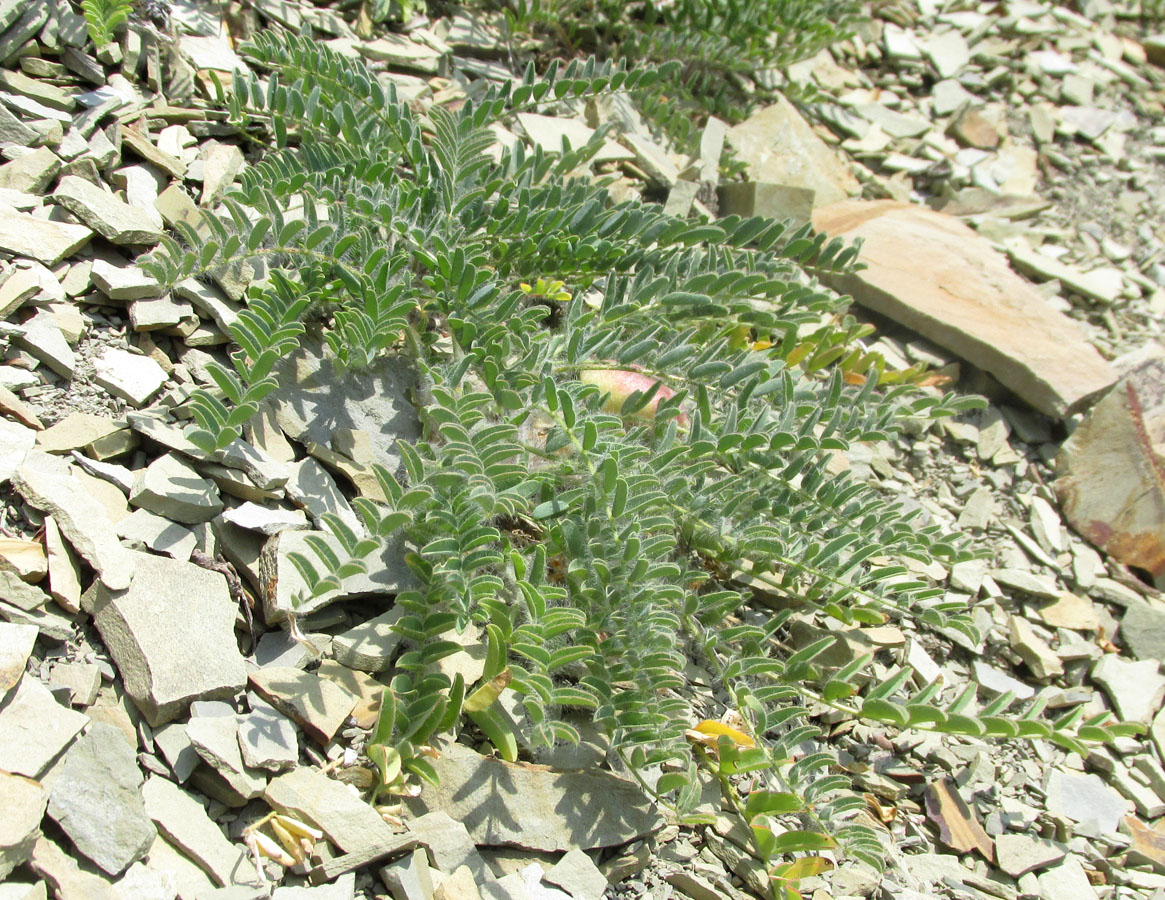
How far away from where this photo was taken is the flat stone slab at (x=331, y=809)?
1.72 meters

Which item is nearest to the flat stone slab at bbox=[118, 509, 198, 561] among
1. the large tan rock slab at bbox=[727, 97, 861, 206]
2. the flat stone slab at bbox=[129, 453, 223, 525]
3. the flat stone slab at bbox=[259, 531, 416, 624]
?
the flat stone slab at bbox=[129, 453, 223, 525]

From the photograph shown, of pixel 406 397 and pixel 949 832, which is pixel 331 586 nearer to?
pixel 406 397

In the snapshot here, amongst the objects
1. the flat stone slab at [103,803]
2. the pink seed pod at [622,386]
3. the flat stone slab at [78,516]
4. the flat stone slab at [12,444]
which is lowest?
the flat stone slab at [103,803]

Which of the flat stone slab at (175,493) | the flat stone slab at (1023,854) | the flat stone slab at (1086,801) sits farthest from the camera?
the flat stone slab at (1086,801)

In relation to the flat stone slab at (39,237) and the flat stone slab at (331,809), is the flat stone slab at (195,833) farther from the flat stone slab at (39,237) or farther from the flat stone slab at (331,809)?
the flat stone slab at (39,237)

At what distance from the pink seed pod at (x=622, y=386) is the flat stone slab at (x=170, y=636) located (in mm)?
1006

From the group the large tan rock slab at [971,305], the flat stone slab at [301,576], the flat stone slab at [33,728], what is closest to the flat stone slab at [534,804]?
the flat stone slab at [301,576]

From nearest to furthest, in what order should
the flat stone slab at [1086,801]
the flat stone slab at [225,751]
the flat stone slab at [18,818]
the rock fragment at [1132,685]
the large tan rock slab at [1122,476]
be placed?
the flat stone slab at [18,818] → the flat stone slab at [225,751] → the flat stone slab at [1086,801] → the rock fragment at [1132,685] → the large tan rock slab at [1122,476]

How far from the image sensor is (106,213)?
7.63 feet

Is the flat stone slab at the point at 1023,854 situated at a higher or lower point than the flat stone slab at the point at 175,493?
lower

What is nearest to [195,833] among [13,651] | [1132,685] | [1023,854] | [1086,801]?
[13,651]

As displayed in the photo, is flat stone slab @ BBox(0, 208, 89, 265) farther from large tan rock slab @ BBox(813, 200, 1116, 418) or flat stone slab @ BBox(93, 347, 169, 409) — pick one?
large tan rock slab @ BBox(813, 200, 1116, 418)

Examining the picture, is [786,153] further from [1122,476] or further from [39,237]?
[39,237]

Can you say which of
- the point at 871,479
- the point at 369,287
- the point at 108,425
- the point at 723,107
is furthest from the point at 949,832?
the point at 723,107
